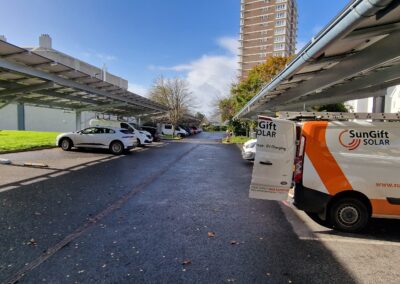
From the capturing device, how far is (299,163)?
4.98 m

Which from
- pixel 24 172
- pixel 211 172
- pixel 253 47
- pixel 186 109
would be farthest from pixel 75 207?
pixel 253 47

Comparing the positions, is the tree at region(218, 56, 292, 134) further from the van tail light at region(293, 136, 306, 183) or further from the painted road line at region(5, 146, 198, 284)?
the van tail light at region(293, 136, 306, 183)

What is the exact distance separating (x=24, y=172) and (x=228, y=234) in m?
7.62

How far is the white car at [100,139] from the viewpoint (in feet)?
50.7

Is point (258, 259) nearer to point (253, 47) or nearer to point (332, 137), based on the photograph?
point (332, 137)

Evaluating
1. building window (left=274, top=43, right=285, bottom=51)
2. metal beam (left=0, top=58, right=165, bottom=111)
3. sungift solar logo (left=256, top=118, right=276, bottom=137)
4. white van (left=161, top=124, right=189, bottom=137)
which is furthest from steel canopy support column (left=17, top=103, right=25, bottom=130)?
building window (left=274, top=43, right=285, bottom=51)

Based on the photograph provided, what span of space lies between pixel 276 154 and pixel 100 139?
12.4 metres

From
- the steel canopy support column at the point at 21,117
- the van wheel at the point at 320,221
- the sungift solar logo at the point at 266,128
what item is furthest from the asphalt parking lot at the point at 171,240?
the steel canopy support column at the point at 21,117

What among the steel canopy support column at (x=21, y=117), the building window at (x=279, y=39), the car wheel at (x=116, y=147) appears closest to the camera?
the car wheel at (x=116, y=147)

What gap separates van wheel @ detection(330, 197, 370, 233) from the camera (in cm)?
482

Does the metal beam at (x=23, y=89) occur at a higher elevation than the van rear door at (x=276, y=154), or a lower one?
higher

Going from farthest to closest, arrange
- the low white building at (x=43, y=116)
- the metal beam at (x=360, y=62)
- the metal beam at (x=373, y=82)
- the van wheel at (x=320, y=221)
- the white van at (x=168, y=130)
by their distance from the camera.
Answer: the white van at (x=168, y=130), the low white building at (x=43, y=116), the metal beam at (x=373, y=82), the metal beam at (x=360, y=62), the van wheel at (x=320, y=221)

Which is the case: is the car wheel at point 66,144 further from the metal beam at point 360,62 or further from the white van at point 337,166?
the white van at point 337,166

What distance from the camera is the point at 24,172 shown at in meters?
9.16
